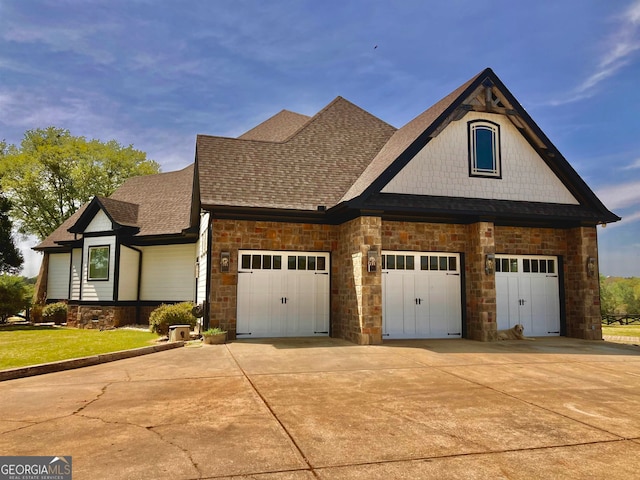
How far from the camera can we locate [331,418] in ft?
18.2

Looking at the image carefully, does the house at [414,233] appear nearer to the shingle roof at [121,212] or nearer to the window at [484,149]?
the window at [484,149]

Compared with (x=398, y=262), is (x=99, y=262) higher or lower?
higher

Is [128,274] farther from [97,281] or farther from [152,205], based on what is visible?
[152,205]

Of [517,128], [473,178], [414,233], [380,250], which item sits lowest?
[380,250]

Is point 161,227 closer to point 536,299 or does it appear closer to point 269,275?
point 269,275

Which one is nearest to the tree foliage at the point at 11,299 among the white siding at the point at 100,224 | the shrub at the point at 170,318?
the white siding at the point at 100,224

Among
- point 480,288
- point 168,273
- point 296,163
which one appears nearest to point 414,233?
point 480,288

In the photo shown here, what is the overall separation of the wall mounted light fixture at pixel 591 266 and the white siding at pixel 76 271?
71.5 ft

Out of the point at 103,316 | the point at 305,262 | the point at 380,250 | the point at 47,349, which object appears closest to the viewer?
the point at 47,349

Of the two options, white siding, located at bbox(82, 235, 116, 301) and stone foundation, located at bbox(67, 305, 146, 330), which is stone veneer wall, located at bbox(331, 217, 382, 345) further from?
white siding, located at bbox(82, 235, 116, 301)

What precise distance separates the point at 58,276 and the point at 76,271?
3069 millimetres

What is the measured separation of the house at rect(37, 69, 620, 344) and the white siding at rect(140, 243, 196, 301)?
599 cm

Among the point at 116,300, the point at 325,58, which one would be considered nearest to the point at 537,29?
the point at 325,58

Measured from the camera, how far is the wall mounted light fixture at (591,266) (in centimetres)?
1471
